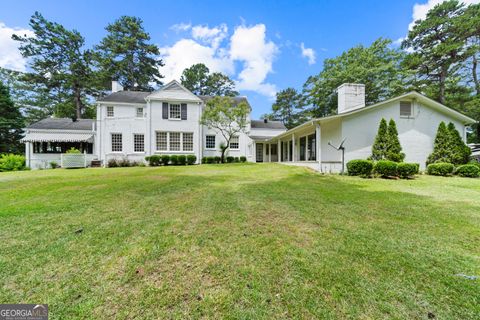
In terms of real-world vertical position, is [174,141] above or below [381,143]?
above

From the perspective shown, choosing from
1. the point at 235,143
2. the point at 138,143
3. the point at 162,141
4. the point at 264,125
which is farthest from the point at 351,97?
the point at 138,143

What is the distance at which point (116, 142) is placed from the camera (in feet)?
59.3

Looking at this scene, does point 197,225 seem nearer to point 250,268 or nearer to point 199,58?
point 250,268

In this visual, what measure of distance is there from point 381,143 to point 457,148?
170 inches

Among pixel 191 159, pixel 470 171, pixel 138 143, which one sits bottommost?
pixel 470 171

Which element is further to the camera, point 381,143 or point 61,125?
point 61,125

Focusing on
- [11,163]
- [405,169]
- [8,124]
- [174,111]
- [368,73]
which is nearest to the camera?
[405,169]

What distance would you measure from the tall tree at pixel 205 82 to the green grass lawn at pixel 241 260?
35774 millimetres

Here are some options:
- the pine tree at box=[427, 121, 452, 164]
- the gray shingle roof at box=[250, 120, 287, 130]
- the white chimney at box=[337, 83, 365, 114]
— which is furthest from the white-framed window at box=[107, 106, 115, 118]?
the pine tree at box=[427, 121, 452, 164]

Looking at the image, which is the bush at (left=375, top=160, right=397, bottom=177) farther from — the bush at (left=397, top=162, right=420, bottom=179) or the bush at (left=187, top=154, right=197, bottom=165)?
the bush at (left=187, top=154, right=197, bottom=165)

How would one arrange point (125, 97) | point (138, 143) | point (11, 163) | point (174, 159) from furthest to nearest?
point (125, 97) → point (138, 143) → point (174, 159) → point (11, 163)

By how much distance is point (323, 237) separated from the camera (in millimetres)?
3090

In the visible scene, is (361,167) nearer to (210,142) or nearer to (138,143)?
(210,142)

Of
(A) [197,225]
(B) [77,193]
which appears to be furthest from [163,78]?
(A) [197,225]
